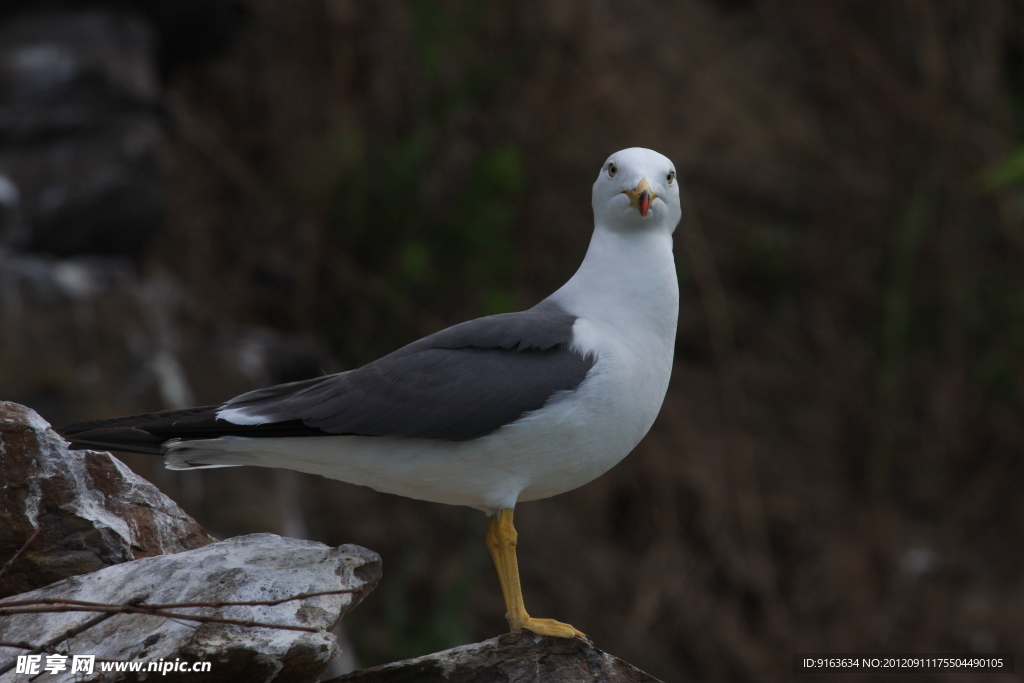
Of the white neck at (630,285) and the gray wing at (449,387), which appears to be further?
the white neck at (630,285)

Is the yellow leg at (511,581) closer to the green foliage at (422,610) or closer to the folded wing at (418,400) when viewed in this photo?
the folded wing at (418,400)

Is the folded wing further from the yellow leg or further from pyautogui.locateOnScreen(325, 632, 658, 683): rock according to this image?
pyautogui.locateOnScreen(325, 632, 658, 683): rock

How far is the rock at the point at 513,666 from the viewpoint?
2691 mm

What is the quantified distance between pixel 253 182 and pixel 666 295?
18.0 feet

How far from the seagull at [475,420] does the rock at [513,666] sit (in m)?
0.05

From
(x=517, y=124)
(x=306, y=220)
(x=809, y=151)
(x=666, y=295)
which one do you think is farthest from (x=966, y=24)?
(x=666, y=295)

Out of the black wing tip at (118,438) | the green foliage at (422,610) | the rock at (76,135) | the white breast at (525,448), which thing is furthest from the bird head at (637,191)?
the rock at (76,135)

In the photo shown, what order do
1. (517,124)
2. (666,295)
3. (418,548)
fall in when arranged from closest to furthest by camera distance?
(666,295), (418,548), (517,124)

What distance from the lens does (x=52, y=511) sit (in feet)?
9.37

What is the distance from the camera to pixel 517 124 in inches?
306

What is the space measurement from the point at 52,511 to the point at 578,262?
544 cm

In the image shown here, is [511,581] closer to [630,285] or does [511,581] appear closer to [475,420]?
[475,420]

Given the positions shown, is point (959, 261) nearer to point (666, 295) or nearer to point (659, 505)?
point (659, 505)

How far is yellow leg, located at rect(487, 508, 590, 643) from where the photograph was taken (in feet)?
8.98
